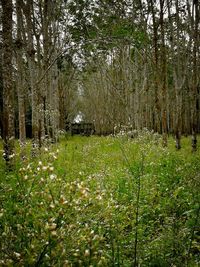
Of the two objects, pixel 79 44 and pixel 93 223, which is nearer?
pixel 93 223

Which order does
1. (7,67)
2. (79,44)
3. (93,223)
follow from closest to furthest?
(93,223), (7,67), (79,44)

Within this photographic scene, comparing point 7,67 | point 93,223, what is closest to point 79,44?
point 7,67

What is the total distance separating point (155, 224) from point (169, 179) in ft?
8.01

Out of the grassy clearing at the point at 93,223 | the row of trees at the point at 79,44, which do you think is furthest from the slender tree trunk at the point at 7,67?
the grassy clearing at the point at 93,223

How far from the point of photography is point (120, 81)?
31031 millimetres

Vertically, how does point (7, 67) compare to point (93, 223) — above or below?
above

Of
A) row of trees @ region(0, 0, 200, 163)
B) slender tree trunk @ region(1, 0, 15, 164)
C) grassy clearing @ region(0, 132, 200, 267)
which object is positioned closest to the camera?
grassy clearing @ region(0, 132, 200, 267)

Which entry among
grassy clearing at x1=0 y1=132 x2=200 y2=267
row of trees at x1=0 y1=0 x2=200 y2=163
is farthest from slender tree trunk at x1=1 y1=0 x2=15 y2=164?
grassy clearing at x1=0 y1=132 x2=200 y2=267

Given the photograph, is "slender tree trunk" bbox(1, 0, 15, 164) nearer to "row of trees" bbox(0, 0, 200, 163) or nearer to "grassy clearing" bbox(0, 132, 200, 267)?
"row of trees" bbox(0, 0, 200, 163)

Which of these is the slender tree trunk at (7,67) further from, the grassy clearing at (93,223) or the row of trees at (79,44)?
Result: the grassy clearing at (93,223)

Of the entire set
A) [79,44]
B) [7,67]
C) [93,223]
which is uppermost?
[79,44]

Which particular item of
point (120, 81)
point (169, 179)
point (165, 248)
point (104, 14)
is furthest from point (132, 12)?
point (165, 248)

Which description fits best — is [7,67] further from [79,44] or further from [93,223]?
[79,44]

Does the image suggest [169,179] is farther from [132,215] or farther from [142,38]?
[142,38]
